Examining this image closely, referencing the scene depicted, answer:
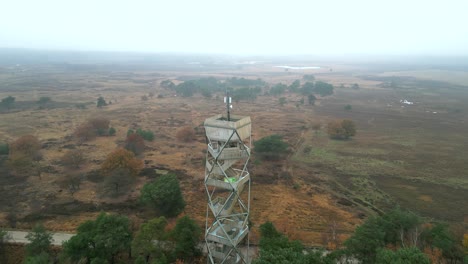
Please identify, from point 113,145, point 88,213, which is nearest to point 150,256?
point 88,213

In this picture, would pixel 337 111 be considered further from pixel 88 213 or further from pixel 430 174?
pixel 88 213

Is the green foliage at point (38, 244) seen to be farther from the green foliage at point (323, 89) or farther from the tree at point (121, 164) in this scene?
the green foliage at point (323, 89)

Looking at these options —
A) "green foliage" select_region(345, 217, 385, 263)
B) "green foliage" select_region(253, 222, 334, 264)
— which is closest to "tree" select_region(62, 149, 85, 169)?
"green foliage" select_region(253, 222, 334, 264)

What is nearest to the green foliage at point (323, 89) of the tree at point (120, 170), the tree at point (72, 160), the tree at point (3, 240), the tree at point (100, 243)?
the tree at point (120, 170)

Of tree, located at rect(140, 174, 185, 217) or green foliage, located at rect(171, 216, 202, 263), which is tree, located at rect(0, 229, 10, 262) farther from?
green foliage, located at rect(171, 216, 202, 263)

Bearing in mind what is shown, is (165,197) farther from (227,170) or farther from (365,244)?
(365,244)

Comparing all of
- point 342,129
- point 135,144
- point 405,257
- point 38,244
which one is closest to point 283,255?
point 405,257
